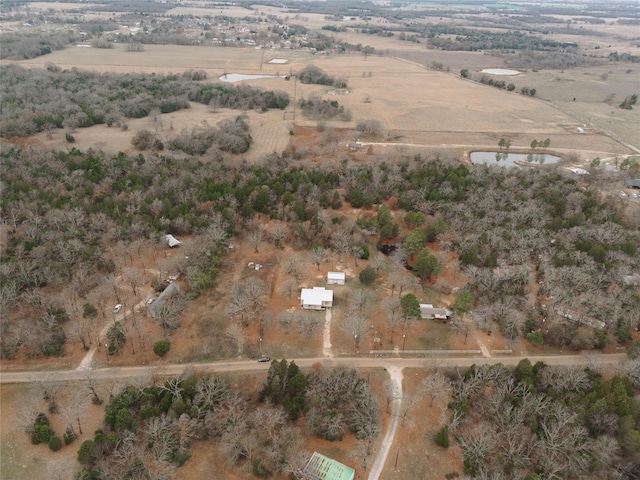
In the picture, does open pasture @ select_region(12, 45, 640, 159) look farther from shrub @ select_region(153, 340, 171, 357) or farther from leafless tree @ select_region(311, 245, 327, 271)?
shrub @ select_region(153, 340, 171, 357)

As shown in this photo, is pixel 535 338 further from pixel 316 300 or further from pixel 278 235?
pixel 278 235

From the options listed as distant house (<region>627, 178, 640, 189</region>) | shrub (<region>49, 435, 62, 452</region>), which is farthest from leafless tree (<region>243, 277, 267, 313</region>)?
distant house (<region>627, 178, 640, 189</region>)

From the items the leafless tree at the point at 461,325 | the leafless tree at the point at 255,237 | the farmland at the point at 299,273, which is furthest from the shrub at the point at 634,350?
the leafless tree at the point at 255,237

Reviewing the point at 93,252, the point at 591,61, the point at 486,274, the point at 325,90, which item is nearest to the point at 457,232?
the point at 486,274

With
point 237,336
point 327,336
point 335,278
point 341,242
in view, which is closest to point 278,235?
point 341,242

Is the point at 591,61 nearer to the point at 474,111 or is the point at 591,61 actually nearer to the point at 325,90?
the point at 474,111

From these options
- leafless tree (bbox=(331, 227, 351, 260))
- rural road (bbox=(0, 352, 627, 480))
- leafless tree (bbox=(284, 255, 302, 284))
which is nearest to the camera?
rural road (bbox=(0, 352, 627, 480))
